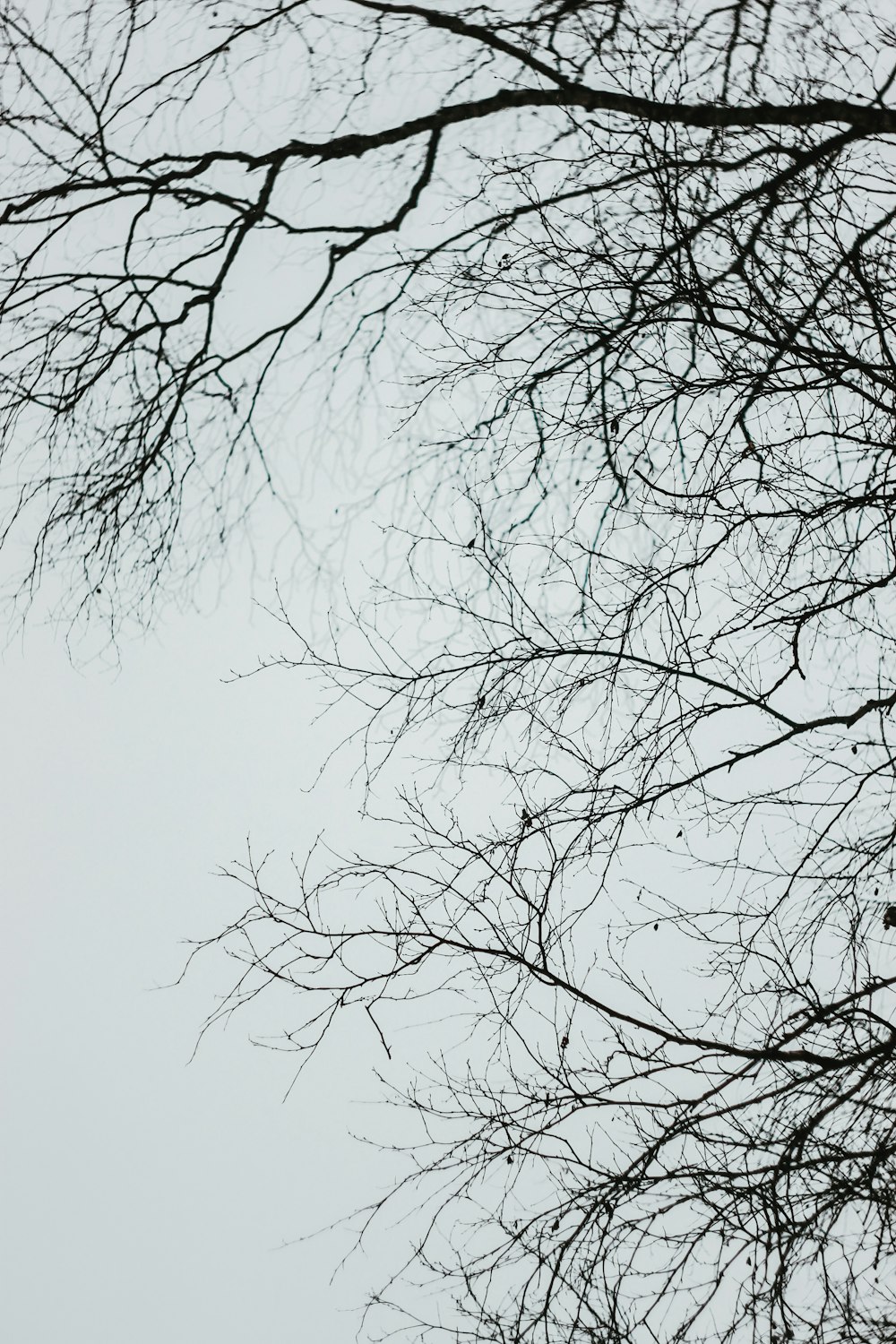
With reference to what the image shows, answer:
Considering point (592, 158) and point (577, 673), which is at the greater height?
point (592, 158)

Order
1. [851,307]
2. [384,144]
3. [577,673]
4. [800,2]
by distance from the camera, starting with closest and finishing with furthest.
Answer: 1. [851,307]
2. [577,673]
3. [800,2]
4. [384,144]

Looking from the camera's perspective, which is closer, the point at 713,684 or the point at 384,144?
the point at 713,684

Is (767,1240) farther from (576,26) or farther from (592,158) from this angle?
(576,26)

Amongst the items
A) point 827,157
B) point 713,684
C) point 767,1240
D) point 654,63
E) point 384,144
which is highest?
point 384,144

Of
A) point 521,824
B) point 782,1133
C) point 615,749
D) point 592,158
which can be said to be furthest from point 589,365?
point 782,1133

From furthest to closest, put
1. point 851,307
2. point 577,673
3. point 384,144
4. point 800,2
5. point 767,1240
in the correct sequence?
point 384,144
point 800,2
point 577,673
point 851,307
point 767,1240

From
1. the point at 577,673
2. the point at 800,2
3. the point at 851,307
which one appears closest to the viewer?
the point at 851,307

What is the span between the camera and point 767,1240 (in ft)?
9.62

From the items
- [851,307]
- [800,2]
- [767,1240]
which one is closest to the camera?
[767,1240]

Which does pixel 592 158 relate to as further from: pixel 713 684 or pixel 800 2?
pixel 713 684

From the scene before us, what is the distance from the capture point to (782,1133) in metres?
3.11

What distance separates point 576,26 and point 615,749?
7.91 feet

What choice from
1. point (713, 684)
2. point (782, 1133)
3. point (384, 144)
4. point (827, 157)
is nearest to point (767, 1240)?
point (782, 1133)

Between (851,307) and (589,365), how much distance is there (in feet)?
2.53
